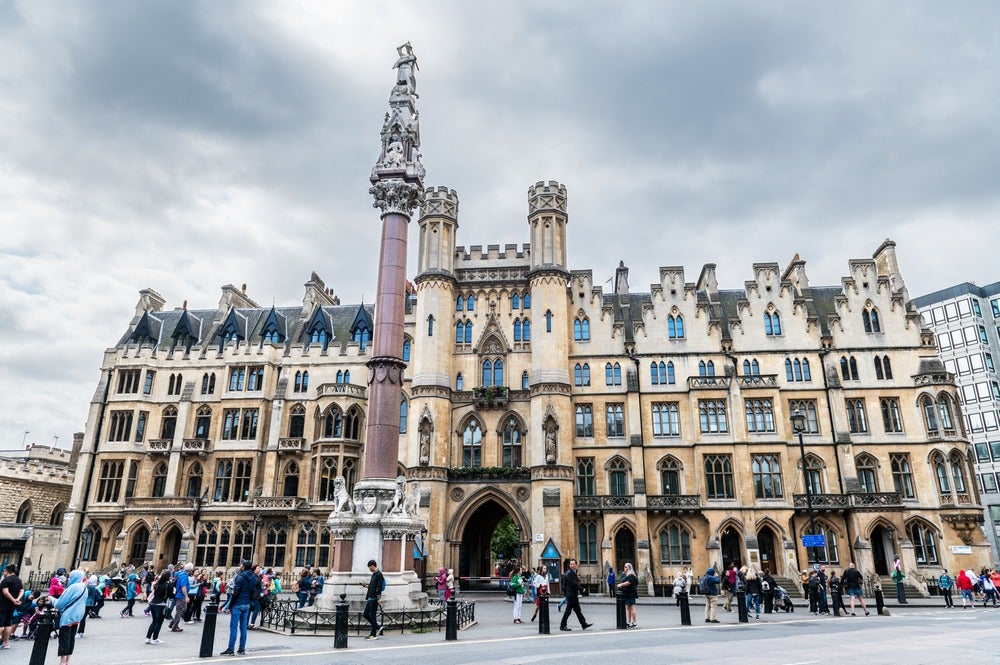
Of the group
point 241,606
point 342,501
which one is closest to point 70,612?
point 241,606

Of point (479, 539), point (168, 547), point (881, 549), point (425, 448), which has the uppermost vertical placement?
point (425, 448)

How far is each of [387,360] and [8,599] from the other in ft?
36.0

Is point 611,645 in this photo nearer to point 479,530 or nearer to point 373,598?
point 373,598

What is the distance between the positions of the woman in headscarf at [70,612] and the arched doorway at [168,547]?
31406mm

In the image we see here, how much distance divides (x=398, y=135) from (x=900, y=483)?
33.4 metres

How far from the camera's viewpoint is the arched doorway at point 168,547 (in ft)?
128

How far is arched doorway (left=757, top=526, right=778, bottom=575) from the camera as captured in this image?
1367 inches

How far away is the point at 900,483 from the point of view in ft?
118

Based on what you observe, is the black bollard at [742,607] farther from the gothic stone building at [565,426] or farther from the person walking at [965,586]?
the gothic stone building at [565,426]

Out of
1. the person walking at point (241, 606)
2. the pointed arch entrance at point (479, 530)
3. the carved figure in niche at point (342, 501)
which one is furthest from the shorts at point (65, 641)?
the pointed arch entrance at point (479, 530)

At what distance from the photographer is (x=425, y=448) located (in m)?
36.5

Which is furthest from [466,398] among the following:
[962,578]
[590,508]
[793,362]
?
[962,578]

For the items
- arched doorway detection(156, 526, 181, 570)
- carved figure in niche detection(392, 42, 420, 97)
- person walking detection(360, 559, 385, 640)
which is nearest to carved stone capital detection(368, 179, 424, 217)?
carved figure in niche detection(392, 42, 420, 97)

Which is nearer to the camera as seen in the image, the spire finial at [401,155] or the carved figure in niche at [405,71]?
the spire finial at [401,155]
